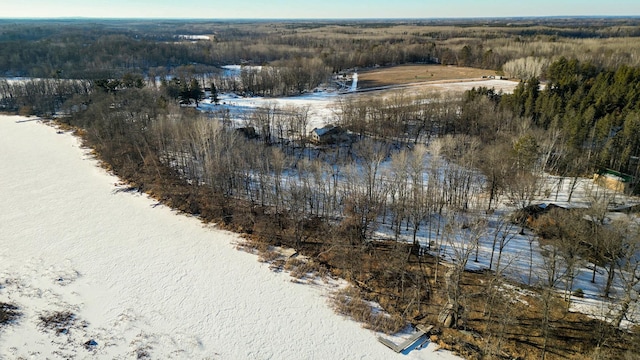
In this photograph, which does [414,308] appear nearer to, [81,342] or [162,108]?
[81,342]

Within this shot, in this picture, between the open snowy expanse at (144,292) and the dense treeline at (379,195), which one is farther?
the dense treeline at (379,195)

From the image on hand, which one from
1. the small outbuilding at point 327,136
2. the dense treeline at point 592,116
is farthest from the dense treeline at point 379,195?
the dense treeline at point 592,116

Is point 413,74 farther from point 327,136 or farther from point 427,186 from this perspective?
point 427,186

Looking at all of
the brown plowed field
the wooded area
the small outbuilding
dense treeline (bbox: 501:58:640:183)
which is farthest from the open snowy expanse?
the brown plowed field

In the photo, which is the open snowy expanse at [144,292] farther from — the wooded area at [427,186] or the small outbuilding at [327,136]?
the small outbuilding at [327,136]

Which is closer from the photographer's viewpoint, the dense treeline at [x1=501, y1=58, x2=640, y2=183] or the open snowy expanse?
the open snowy expanse

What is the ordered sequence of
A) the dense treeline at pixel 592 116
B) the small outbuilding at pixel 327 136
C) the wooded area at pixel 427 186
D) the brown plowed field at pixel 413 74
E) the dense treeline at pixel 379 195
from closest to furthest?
1. the wooded area at pixel 427 186
2. the dense treeline at pixel 379 195
3. the dense treeline at pixel 592 116
4. the small outbuilding at pixel 327 136
5. the brown plowed field at pixel 413 74

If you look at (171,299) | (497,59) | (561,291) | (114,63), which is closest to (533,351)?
(561,291)

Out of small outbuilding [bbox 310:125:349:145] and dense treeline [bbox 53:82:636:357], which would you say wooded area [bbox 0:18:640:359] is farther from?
small outbuilding [bbox 310:125:349:145]
